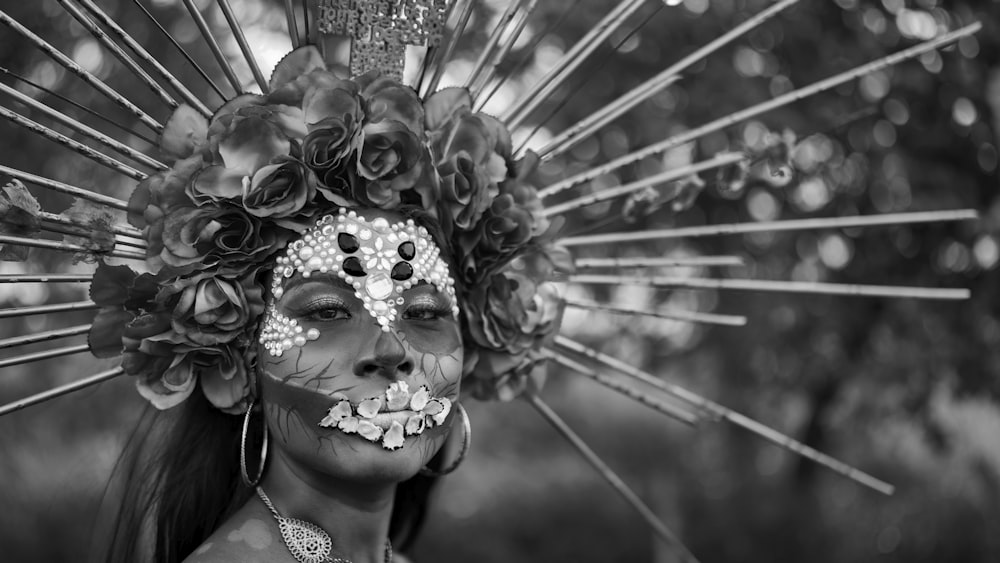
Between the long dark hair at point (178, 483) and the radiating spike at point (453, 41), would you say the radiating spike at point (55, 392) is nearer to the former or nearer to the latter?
the long dark hair at point (178, 483)

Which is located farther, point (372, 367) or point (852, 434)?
point (852, 434)

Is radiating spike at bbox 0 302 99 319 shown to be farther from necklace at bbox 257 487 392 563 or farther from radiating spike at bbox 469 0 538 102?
radiating spike at bbox 469 0 538 102

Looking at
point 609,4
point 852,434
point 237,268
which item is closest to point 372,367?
point 237,268

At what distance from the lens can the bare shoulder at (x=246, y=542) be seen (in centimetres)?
248

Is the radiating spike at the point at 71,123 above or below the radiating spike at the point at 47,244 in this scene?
above

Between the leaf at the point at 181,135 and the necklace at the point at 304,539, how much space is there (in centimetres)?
85

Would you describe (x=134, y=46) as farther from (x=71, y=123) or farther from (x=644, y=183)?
(x=644, y=183)

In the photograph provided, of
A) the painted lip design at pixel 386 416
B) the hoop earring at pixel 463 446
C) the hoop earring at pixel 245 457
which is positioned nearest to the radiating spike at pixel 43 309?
the hoop earring at pixel 245 457

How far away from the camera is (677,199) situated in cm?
326

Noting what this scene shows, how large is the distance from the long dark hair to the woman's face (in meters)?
0.29

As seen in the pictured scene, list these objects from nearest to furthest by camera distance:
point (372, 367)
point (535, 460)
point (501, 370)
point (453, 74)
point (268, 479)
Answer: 1. point (372, 367)
2. point (268, 479)
3. point (501, 370)
4. point (453, 74)
5. point (535, 460)

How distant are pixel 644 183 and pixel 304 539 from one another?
1.34 metres

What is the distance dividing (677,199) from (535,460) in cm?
1066

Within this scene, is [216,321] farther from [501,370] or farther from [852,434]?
[852,434]
